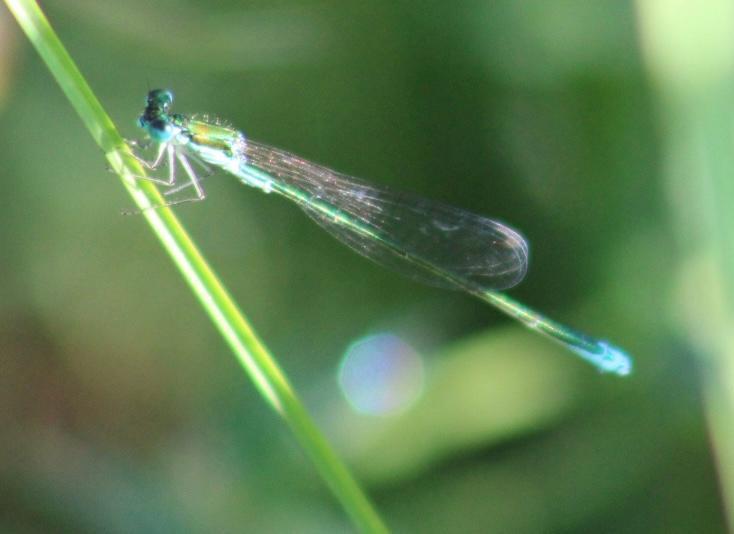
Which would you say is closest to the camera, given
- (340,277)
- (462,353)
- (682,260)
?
(682,260)

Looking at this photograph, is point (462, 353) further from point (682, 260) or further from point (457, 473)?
point (682, 260)

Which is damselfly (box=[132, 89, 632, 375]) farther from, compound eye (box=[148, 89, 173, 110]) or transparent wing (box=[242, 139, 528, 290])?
compound eye (box=[148, 89, 173, 110])

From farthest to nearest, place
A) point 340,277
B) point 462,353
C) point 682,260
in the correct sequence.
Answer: point 340,277 < point 462,353 < point 682,260

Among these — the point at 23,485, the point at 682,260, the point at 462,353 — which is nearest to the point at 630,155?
the point at 682,260

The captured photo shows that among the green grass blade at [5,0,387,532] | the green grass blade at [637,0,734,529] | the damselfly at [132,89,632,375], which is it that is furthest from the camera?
the damselfly at [132,89,632,375]

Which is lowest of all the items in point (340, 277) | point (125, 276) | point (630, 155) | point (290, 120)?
point (630, 155)

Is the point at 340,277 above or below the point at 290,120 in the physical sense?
below

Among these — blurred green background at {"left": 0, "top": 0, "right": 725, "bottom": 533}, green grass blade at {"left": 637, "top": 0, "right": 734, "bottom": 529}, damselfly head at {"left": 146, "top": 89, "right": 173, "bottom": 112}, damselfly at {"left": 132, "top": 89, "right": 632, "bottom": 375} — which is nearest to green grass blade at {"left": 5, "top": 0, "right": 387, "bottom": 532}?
damselfly head at {"left": 146, "top": 89, "right": 173, "bottom": 112}
